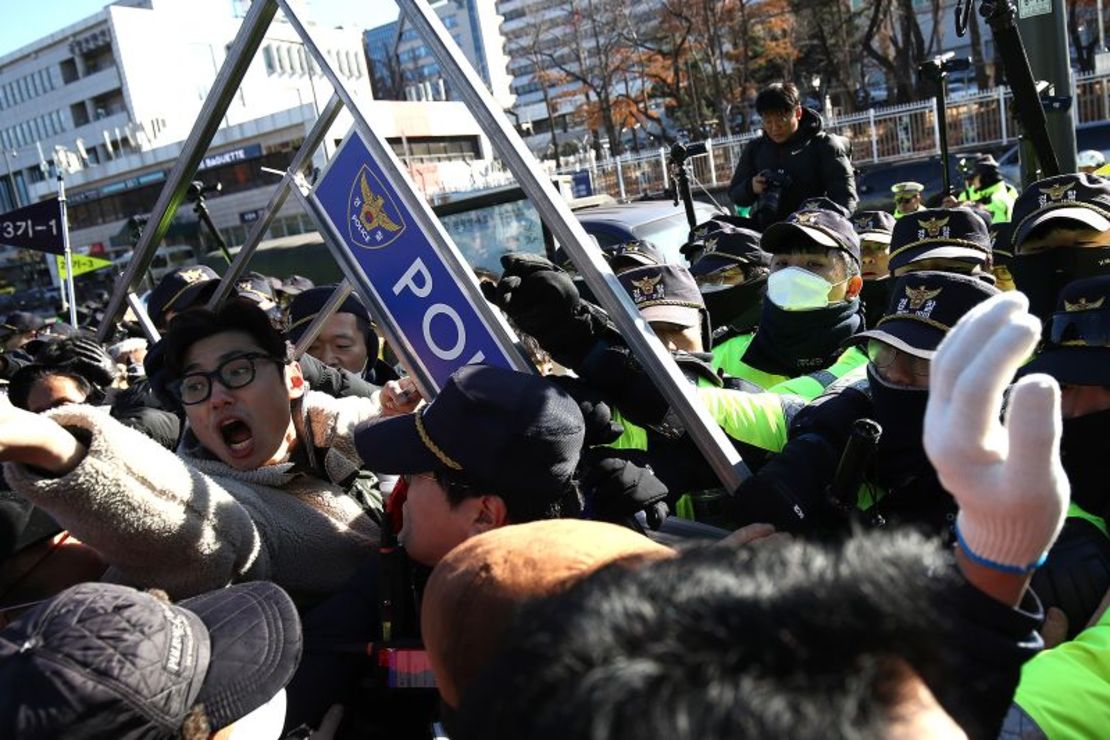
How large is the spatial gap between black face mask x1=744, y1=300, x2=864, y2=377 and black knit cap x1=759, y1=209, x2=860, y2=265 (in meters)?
0.25

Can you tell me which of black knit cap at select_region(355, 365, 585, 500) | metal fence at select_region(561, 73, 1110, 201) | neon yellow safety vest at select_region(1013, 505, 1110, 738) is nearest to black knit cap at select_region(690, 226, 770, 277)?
black knit cap at select_region(355, 365, 585, 500)

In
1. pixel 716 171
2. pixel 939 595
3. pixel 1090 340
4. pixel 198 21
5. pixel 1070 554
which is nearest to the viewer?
pixel 939 595

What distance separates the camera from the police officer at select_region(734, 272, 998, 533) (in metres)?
1.54

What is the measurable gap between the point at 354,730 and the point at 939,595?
1.16 metres

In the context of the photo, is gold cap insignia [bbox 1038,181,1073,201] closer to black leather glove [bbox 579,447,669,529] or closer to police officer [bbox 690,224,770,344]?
police officer [bbox 690,224,770,344]

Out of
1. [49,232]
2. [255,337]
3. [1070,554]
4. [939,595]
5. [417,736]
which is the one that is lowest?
[417,736]

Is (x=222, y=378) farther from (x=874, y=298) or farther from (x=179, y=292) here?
(x=874, y=298)

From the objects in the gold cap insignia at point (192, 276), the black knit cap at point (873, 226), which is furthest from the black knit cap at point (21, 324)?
the black knit cap at point (873, 226)

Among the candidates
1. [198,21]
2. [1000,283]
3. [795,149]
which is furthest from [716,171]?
[198,21]

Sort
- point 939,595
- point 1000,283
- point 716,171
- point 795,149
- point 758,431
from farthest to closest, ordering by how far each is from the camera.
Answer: point 716,171
point 795,149
point 1000,283
point 758,431
point 939,595

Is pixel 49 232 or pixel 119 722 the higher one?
pixel 49 232

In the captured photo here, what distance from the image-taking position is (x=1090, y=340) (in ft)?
5.76

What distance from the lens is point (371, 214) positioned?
179cm

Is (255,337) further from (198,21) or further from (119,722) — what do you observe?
(198,21)
